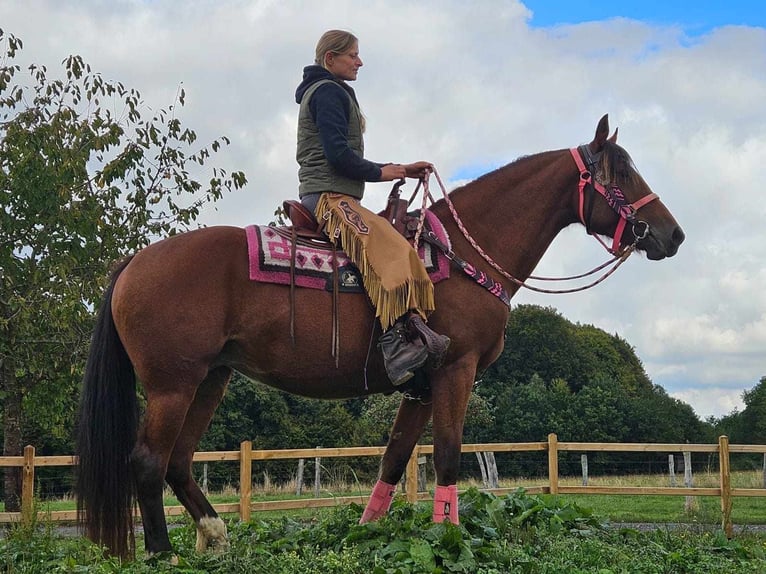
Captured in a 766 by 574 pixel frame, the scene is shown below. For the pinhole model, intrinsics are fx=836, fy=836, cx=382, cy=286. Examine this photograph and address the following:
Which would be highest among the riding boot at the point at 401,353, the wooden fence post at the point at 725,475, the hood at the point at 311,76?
the hood at the point at 311,76

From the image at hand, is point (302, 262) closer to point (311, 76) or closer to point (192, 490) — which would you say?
point (311, 76)

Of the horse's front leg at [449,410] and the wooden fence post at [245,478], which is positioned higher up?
the horse's front leg at [449,410]

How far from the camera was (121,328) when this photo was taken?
519 centimetres

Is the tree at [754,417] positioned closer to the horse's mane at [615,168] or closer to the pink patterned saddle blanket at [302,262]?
the horse's mane at [615,168]

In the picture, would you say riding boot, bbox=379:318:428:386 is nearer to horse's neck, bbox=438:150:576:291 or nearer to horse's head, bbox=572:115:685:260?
horse's neck, bbox=438:150:576:291

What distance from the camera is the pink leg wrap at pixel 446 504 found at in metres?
5.55

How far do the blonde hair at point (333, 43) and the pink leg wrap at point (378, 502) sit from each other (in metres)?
3.05

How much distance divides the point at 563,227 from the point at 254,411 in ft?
69.9

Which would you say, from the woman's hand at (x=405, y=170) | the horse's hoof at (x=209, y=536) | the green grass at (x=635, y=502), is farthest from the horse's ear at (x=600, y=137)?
the green grass at (x=635, y=502)

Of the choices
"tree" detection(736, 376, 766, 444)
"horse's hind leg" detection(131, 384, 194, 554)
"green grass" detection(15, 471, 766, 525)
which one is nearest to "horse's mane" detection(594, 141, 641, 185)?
"horse's hind leg" detection(131, 384, 194, 554)

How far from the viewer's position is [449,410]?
5359mm

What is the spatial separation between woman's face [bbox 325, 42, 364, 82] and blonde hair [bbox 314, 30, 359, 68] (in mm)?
25

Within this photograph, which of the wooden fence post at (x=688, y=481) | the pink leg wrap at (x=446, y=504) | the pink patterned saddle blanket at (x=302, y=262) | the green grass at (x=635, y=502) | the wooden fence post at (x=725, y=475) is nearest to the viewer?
the pink patterned saddle blanket at (x=302, y=262)

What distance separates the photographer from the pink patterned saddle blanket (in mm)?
5234
